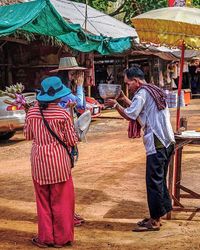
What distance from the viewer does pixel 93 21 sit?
2130 cm

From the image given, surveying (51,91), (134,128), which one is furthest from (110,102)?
(51,91)

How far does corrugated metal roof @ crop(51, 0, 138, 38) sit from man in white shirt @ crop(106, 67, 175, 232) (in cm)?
1380

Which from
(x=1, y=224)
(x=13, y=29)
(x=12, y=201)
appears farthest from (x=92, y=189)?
(x=13, y=29)

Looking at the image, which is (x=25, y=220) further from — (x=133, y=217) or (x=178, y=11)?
(x=178, y=11)

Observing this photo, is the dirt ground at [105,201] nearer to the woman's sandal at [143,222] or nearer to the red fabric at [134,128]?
the woman's sandal at [143,222]

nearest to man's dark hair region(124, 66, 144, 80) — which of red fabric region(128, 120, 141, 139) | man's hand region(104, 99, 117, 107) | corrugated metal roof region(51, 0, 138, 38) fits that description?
man's hand region(104, 99, 117, 107)

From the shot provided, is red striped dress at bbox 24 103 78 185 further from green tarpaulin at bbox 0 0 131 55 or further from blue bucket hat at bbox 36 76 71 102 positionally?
green tarpaulin at bbox 0 0 131 55

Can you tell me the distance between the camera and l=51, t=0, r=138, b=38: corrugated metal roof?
19.4 m

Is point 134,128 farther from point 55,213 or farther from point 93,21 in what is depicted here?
point 93,21

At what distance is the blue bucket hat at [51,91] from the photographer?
470 centimetres

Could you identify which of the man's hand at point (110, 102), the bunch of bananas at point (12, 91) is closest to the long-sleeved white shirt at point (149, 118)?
the man's hand at point (110, 102)

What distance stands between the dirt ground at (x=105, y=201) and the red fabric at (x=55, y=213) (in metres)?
0.18

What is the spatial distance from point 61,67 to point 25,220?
2.19 metres

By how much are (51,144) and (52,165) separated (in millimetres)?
206
